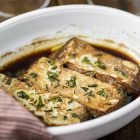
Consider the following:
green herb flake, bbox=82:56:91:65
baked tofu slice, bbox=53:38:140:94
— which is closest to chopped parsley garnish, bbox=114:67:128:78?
baked tofu slice, bbox=53:38:140:94

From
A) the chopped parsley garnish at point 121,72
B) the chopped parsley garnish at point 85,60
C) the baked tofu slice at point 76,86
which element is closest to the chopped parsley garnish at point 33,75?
the baked tofu slice at point 76,86

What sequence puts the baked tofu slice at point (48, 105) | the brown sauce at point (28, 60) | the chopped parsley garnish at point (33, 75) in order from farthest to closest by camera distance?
the brown sauce at point (28, 60)
the chopped parsley garnish at point (33, 75)
the baked tofu slice at point (48, 105)

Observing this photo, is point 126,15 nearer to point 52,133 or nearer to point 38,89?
point 38,89

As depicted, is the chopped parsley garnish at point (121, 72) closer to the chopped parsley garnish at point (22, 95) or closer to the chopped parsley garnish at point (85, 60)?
the chopped parsley garnish at point (85, 60)

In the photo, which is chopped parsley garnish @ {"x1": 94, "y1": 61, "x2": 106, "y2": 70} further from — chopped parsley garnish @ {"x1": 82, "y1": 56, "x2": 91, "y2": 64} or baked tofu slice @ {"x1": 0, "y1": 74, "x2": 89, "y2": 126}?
baked tofu slice @ {"x1": 0, "y1": 74, "x2": 89, "y2": 126}

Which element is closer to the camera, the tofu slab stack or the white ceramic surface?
the tofu slab stack

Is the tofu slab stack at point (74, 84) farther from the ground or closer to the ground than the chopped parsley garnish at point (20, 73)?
farther from the ground

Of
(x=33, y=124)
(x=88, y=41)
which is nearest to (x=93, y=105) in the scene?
(x=33, y=124)
